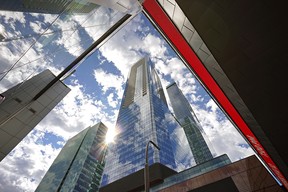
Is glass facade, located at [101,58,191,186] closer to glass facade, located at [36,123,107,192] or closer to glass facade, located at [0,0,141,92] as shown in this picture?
glass facade, located at [36,123,107,192]

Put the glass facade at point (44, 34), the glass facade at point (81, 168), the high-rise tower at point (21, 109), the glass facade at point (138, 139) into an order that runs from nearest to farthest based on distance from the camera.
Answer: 1. the glass facade at point (44, 34)
2. the high-rise tower at point (21, 109)
3. the glass facade at point (138, 139)
4. the glass facade at point (81, 168)

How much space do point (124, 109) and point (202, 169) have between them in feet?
272

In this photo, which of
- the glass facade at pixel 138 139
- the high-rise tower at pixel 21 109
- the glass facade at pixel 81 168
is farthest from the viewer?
the glass facade at pixel 81 168

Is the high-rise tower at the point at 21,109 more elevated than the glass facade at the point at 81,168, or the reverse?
the glass facade at the point at 81,168

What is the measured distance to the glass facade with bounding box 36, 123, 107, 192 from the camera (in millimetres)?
91125

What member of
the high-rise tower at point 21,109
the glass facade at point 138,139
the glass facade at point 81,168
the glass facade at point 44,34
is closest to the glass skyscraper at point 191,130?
the glass facade at point 138,139

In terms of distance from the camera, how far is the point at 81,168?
309 ft

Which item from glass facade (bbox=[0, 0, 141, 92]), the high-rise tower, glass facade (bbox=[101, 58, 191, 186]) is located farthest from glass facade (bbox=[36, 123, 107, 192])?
glass facade (bbox=[0, 0, 141, 92])

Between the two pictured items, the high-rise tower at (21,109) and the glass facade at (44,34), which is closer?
the glass facade at (44,34)

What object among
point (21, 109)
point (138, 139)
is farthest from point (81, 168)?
point (21, 109)

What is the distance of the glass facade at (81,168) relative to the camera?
91.1 meters

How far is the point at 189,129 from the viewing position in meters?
149

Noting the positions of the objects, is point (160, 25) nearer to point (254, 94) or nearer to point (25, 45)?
point (254, 94)

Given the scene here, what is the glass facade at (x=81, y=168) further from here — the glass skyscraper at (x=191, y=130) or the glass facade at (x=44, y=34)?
the glass facade at (x=44, y=34)
